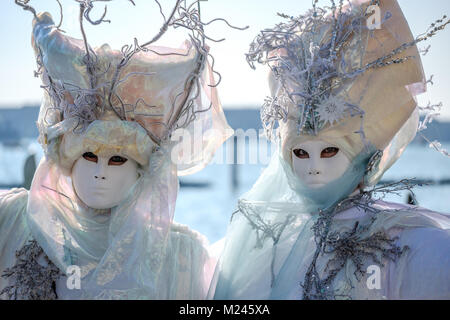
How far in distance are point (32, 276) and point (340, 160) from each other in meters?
1.23

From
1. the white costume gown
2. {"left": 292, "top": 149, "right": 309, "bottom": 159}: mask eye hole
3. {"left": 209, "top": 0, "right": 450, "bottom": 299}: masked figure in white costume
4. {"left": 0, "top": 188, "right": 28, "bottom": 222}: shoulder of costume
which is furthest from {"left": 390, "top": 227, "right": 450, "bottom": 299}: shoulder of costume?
{"left": 0, "top": 188, "right": 28, "bottom": 222}: shoulder of costume

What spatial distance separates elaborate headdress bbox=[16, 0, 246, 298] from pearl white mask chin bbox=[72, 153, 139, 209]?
36mm

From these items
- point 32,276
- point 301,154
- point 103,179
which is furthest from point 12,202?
point 301,154

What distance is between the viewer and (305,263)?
7.20 ft

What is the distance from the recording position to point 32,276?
226 cm

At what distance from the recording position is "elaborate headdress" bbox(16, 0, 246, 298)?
2219 millimetres

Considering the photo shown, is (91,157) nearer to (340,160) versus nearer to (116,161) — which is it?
(116,161)

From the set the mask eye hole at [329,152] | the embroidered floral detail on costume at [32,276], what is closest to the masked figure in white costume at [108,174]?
the embroidered floral detail on costume at [32,276]

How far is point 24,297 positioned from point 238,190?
12.7m

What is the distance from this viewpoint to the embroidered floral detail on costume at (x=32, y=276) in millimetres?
2236

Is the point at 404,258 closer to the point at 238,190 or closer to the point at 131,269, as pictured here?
the point at 131,269

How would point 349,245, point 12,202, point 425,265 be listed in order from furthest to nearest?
point 12,202 < point 349,245 < point 425,265

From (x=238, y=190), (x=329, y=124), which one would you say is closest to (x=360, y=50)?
(x=329, y=124)

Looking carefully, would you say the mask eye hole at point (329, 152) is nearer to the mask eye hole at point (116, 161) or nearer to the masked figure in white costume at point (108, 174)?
the masked figure in white costume at point (108, 174)
